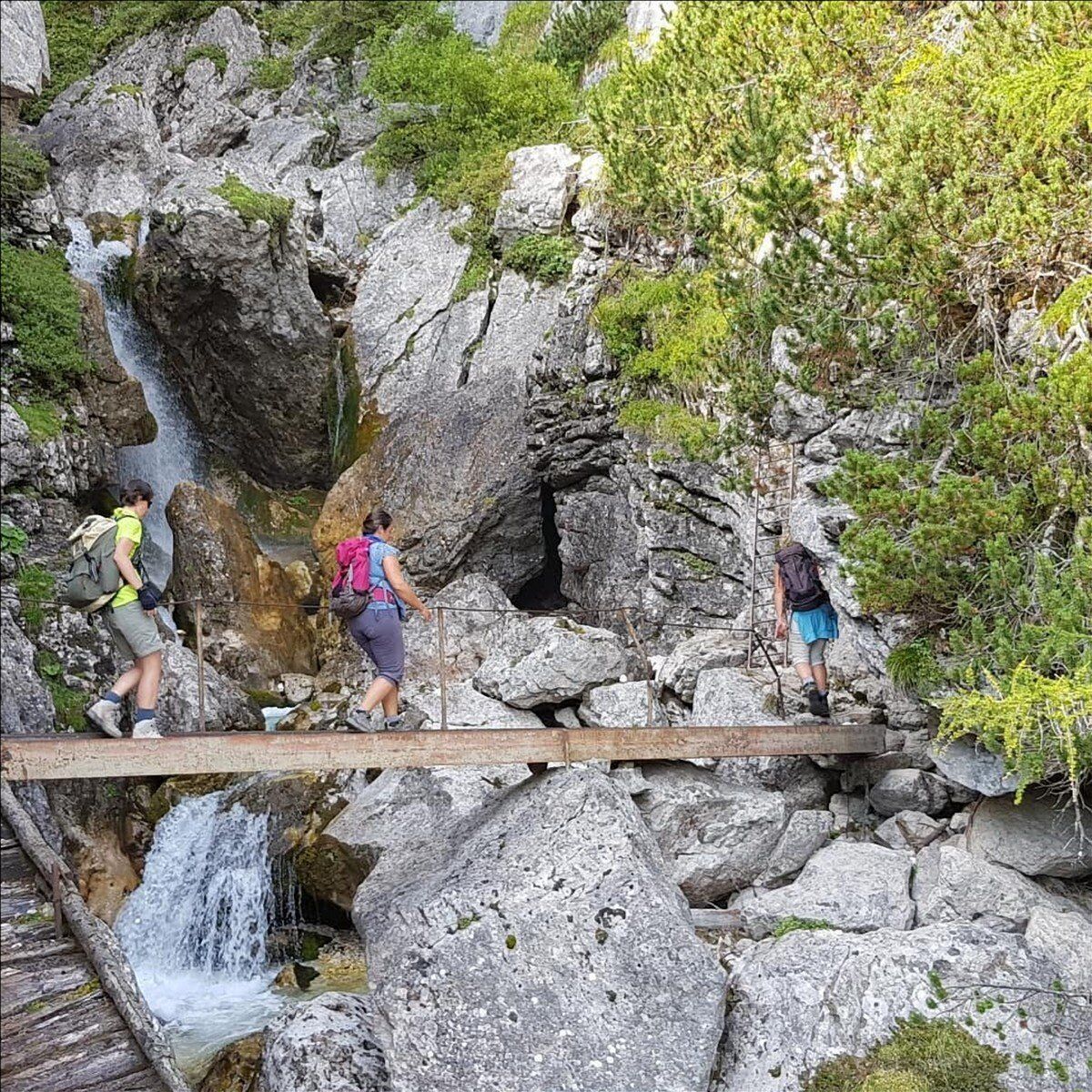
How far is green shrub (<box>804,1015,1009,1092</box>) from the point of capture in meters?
6.55

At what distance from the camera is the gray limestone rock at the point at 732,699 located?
11.1 metres

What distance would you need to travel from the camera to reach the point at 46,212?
16.4 meters

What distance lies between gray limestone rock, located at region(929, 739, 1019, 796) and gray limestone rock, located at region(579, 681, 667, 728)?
4241mm

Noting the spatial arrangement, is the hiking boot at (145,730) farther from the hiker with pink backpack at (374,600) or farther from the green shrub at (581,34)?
the green shrub at (581,34)

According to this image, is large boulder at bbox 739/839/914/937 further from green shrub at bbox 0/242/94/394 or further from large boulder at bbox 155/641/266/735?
green shrub at bbox 0/242/94/394

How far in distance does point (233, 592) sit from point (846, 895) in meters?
11.4

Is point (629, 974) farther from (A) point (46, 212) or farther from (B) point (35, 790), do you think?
(A) point (46, 212)

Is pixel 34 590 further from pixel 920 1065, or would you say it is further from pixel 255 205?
pixel 920 1065

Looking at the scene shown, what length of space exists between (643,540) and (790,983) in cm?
889

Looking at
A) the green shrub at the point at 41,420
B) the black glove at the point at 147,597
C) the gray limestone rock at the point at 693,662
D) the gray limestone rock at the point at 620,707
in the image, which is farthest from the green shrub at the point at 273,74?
the black glove at the point at 147,597

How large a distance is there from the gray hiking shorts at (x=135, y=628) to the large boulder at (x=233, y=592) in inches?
332

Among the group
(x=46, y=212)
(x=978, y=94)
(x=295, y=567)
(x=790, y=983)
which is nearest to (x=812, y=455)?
(x=978, y=94)

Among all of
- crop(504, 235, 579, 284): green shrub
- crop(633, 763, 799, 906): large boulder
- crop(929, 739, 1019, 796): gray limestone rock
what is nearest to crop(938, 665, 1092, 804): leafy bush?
crop(929, 739, 1019, 796): gray limestone rock

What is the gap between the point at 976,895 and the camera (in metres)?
8.05
